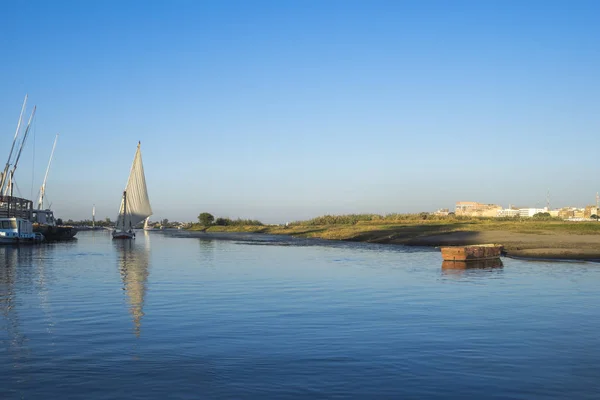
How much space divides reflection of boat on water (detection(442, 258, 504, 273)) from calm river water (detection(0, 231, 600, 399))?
8.71m

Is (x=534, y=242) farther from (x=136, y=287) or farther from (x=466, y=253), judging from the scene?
(x=136, y=287)

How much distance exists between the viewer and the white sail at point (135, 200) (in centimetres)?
12146

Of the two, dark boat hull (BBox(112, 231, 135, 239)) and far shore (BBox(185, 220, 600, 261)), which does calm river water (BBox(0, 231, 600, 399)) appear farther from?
dark boat hull (BBox(112, 231, 135, 239))

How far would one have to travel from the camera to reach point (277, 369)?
14906 millimetres

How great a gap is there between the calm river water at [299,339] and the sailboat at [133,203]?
87336 millimetres

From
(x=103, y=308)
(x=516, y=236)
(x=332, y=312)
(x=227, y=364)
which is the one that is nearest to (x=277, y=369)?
(x=227, y=364)

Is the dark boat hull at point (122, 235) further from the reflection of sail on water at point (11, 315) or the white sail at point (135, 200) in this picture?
the reflection of sail on water at point (11, 315)

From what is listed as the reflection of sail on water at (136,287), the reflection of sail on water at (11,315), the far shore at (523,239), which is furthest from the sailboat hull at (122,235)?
the reflection of sail on water at (11,315)

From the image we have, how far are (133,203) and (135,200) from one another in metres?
0.89

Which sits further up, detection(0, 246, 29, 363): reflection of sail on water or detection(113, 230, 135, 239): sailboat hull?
detection(113, 230, 135, 239): sailboat hull

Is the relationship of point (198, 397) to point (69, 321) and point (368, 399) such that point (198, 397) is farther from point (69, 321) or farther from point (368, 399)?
point (69, 321)

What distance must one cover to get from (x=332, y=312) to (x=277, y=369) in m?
9.75

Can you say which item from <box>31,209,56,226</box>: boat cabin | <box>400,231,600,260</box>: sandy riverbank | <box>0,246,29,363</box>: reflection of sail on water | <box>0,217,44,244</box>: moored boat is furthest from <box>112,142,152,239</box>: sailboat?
<box>0,246,29,363</box>: reflection of sail on water

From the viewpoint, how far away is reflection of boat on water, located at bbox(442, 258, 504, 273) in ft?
150
